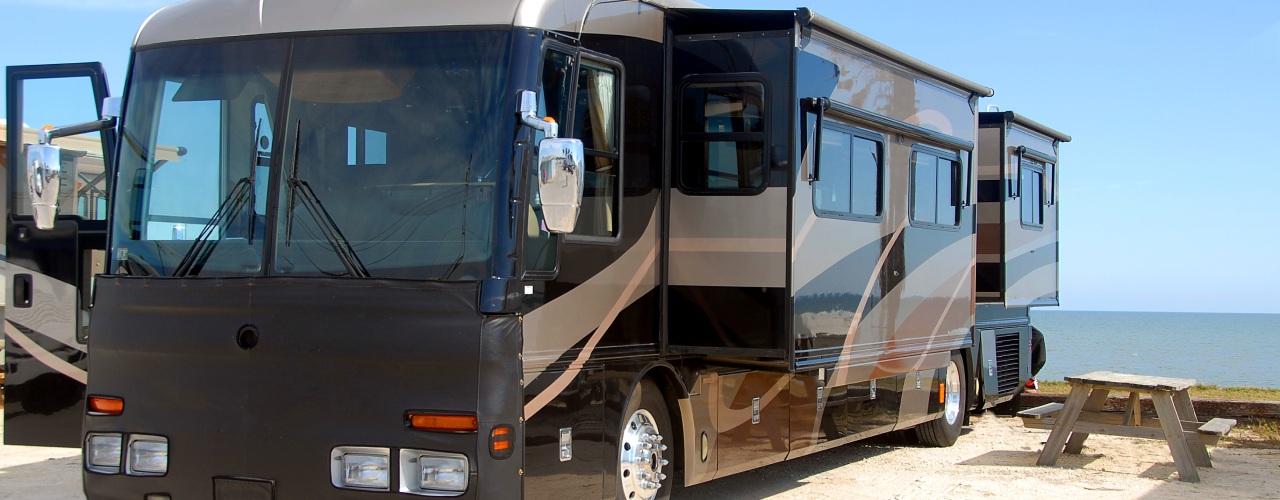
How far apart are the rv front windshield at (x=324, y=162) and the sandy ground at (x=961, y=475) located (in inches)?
116

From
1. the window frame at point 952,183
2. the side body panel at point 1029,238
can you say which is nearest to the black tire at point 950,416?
the window frame at point 952,183

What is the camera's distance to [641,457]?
23.3 ft

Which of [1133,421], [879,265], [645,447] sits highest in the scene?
[879,265]

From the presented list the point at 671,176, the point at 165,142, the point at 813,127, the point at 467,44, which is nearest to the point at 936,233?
the point at 813,127

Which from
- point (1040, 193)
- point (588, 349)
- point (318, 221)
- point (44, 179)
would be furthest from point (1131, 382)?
point (44, 179)

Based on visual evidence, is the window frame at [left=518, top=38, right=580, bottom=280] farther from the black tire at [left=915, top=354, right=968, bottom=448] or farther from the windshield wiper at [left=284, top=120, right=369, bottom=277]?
the black tire at [left=915, top=354, right=968, bottom=448]

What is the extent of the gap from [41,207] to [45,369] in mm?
1708

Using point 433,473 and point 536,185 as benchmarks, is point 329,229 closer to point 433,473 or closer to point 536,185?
point 536,185

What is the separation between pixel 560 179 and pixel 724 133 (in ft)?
7.16

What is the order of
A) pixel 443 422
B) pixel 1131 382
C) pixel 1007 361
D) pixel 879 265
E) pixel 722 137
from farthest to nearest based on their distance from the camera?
pixel 1007 361 → pixel 1131 382 → pixel 879 265 → pixel 722 137 → pixel 443 422

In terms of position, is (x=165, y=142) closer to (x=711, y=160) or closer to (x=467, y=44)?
(x=467, y=44)

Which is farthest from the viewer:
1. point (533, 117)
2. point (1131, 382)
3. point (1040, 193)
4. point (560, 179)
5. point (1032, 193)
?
point (1040, 193)

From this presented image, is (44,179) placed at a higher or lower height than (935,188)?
lower

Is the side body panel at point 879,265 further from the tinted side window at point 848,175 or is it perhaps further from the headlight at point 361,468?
the headlight at point 361,468
